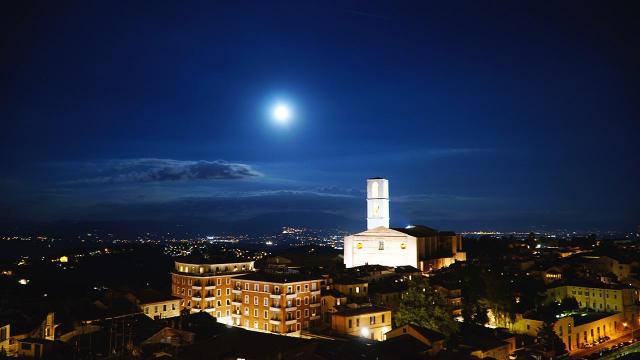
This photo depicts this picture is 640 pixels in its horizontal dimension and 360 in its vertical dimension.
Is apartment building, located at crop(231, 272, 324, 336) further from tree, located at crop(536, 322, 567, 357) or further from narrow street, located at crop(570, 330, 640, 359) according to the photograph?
narrow street, located at crop(570, 330, 640, 359)

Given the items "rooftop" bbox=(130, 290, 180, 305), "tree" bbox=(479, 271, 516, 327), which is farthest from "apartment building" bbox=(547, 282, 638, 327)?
"rooftop" bbox=(130, 290, 180, 305)

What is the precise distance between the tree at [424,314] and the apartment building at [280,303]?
19.4 ft

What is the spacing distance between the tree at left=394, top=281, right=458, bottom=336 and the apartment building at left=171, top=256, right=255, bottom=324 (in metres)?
13.6

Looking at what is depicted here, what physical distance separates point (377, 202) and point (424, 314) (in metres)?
36.9

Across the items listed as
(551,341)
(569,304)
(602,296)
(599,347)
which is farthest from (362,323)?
(602,296)

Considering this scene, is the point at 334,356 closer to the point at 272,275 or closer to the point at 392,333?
the point at 392,333

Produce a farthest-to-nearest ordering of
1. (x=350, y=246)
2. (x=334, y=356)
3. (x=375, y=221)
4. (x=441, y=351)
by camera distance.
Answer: (x=375, y=221) < (x=350, y=246) < (x=441, y=351) < (x=334, y=356)

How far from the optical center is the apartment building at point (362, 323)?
26.5 metres

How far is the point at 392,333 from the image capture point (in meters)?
25.0

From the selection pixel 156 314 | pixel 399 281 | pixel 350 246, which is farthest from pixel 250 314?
pixel 350 246

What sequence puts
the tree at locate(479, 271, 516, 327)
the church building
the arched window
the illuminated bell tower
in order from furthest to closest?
the arched window < the illuminated bell tower < the church building < the tree at locate(479, 271, 516, 327)

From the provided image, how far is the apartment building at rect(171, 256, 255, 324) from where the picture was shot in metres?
37.2

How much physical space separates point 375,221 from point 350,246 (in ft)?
29.3

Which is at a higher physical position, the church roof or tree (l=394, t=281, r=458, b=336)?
the church roof
